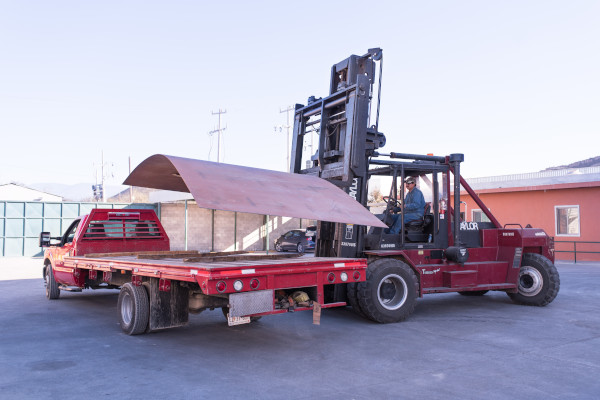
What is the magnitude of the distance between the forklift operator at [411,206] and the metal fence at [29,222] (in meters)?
22.9

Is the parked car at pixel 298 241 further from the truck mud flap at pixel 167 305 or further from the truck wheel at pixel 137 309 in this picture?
the truck mud flap at pixel 167 305

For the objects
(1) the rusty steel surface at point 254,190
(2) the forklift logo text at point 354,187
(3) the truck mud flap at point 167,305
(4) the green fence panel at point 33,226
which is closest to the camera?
(1) the rusty steel surface at point 254,190

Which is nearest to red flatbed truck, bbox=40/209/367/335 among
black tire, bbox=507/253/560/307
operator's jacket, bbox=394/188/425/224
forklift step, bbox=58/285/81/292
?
forklift step, bbox=58/285/81/292

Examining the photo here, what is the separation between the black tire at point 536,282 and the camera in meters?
9.90

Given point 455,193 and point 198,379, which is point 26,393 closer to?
point 198,379

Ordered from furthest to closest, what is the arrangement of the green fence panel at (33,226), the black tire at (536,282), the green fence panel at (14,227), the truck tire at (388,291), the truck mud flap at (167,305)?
the green fence panel at (33,226)
the green fence panel at (14,227)
the black tire at (536,282)
the truck tire at (388,291)
the truck mud flap at (167,305)

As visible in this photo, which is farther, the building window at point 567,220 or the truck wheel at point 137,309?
the building window at point 567,220

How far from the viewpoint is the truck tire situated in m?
7.84

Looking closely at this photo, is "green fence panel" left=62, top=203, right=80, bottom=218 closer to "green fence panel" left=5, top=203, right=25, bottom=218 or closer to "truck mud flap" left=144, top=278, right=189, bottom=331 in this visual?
"green fence panel" left=5, top=203, right=25, bottom=218

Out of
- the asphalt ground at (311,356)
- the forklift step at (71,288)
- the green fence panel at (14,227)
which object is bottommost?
the asphalt ground at (311,356)

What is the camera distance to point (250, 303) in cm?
584

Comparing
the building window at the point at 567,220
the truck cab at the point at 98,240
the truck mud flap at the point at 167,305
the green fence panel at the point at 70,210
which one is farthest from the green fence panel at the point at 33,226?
the building window at the point at 567,220

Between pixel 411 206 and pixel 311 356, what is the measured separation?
3941 mm

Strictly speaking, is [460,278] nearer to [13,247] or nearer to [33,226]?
[33,226]
